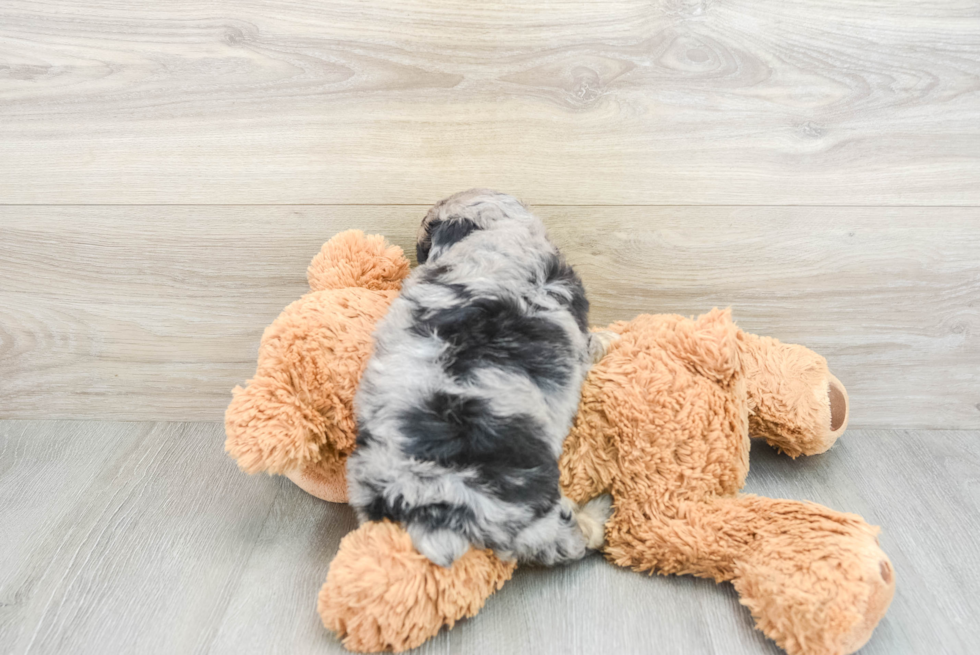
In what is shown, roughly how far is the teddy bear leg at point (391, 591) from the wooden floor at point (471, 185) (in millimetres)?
82

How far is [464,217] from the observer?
0.71 meters

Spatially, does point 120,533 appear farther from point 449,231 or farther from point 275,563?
point 449,231

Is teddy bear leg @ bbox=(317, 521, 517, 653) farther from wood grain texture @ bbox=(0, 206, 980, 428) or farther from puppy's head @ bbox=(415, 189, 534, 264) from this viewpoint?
wood grain texture @ bbox=(0, 206, 980, 428)

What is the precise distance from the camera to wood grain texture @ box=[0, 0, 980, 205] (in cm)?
78

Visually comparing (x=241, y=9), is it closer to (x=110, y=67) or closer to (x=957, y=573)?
(x=110, y=67)

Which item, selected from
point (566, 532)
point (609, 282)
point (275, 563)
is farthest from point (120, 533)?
point (609, 282)

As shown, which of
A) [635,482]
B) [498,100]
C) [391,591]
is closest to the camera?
[391,591]

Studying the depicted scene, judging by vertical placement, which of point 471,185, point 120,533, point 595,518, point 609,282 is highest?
point 471,185

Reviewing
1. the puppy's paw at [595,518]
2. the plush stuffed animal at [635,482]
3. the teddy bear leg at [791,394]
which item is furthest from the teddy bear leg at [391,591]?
the teddy bear leg at [791,394]

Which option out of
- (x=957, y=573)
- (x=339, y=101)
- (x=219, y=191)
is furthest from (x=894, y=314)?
(x=219, y=191)

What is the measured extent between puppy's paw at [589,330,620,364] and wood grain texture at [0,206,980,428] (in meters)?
0.14

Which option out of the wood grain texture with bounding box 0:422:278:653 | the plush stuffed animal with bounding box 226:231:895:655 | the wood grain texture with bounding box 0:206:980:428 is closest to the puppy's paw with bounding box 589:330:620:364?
the plush stuffed animal with bounding box 226:231:895:655

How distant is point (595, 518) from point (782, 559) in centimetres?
19

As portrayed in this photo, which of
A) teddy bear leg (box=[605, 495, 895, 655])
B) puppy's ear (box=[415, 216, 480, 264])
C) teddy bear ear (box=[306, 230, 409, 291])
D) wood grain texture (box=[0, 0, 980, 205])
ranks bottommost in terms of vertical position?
teddy bear leg (box=[605, 495, 895, 655])
